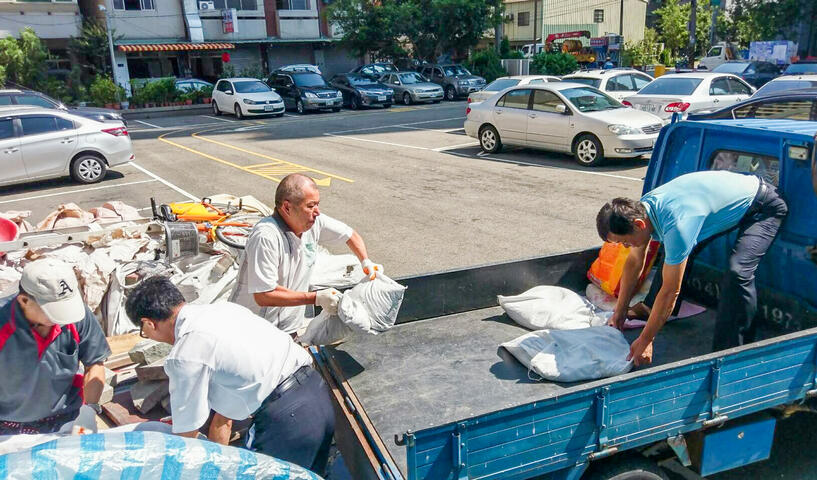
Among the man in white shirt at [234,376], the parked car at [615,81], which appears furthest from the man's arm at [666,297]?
the parked car at [615,81]

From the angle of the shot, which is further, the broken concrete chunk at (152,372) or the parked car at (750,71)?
the parked car at (750,71)

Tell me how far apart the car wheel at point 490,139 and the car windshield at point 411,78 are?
541 inches

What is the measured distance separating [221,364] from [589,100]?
490 inches

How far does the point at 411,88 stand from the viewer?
92.9ft

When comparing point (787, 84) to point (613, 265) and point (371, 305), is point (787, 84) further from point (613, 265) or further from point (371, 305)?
point (371, 305)

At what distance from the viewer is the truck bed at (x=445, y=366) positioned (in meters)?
3.75

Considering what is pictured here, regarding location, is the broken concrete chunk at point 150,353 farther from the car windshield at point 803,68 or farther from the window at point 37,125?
the car windshield at point 803,68

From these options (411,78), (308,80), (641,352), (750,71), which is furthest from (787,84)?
(308,80)

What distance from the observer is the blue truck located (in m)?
2.99

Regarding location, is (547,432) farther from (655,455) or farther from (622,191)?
(622,191)

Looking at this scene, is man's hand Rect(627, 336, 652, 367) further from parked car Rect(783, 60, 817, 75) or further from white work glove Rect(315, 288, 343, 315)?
parked car Rect(783, 60, 817, 75)

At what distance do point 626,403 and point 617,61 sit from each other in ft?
132

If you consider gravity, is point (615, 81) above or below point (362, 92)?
above

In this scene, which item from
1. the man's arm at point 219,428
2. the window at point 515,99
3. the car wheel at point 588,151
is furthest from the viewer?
the window at point 515,99
